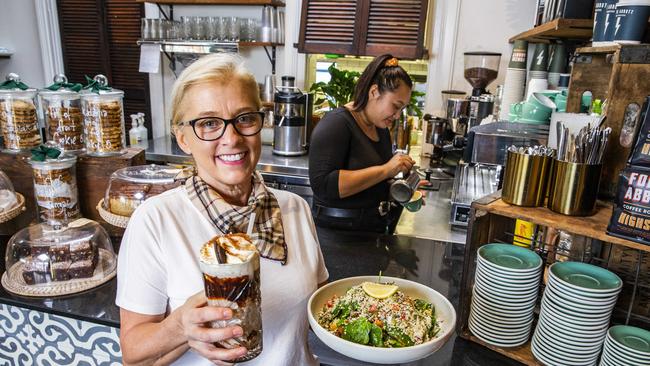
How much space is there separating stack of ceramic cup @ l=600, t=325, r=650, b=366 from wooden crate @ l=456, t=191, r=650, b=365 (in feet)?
0.38

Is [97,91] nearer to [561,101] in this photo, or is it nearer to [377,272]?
[377,272]

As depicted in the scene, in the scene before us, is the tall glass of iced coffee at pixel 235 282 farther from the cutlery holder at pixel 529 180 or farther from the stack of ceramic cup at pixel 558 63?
the stack of ceramic cup at pixel 558 63

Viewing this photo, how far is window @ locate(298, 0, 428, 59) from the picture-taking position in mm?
3541

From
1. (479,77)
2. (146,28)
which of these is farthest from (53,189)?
(479,77)

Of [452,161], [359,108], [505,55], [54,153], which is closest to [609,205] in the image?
[359,108]

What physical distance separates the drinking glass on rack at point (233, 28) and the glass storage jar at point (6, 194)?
2403mm

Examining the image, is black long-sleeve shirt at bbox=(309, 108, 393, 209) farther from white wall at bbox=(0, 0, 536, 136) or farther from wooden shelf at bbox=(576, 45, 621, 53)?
white wall at bbox=(0, 0, 536, 136)

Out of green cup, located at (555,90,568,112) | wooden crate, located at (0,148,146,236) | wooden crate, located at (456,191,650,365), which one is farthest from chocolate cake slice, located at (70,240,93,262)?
green cup, located at (555,90,568,112)

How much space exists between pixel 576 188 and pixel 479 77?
2.49 meters

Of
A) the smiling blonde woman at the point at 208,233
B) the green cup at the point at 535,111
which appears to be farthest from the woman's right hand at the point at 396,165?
the smiling blonde woman at the point at 208,233

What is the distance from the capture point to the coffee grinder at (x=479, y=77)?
127 inches

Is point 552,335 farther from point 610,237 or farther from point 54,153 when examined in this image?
point 54,153

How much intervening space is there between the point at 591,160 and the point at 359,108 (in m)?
1.26

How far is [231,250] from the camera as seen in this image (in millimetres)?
810
